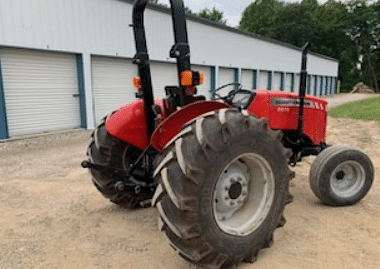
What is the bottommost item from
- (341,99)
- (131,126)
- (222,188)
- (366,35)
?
(341,99)

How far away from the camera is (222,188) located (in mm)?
2627

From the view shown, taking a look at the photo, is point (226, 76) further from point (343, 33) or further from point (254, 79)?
point (343, 33)

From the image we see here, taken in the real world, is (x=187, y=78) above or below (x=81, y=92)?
above

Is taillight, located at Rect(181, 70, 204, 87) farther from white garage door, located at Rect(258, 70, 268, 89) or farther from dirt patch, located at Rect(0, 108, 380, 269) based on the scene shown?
white garage door, located at Rect(258, 70, 268, 89)

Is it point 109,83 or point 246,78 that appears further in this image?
point 246,78

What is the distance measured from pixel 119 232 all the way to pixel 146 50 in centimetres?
184

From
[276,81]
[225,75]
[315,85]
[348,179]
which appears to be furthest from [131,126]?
[315,85]

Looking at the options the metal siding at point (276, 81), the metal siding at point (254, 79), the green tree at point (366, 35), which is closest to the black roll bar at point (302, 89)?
the metal siding at point (254, 79)

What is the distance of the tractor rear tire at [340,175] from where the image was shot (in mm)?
3758

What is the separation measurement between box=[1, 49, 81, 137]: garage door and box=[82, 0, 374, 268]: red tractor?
6.93 meters

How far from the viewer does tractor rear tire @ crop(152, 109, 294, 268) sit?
86.0 inches

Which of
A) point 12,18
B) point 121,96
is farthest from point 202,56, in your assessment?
point 12,18

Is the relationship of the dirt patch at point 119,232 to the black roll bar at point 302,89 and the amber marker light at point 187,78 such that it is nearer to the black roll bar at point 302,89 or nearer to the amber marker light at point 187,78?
the black roll bar at point 302,89

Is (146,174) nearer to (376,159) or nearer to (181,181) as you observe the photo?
(181,181)
